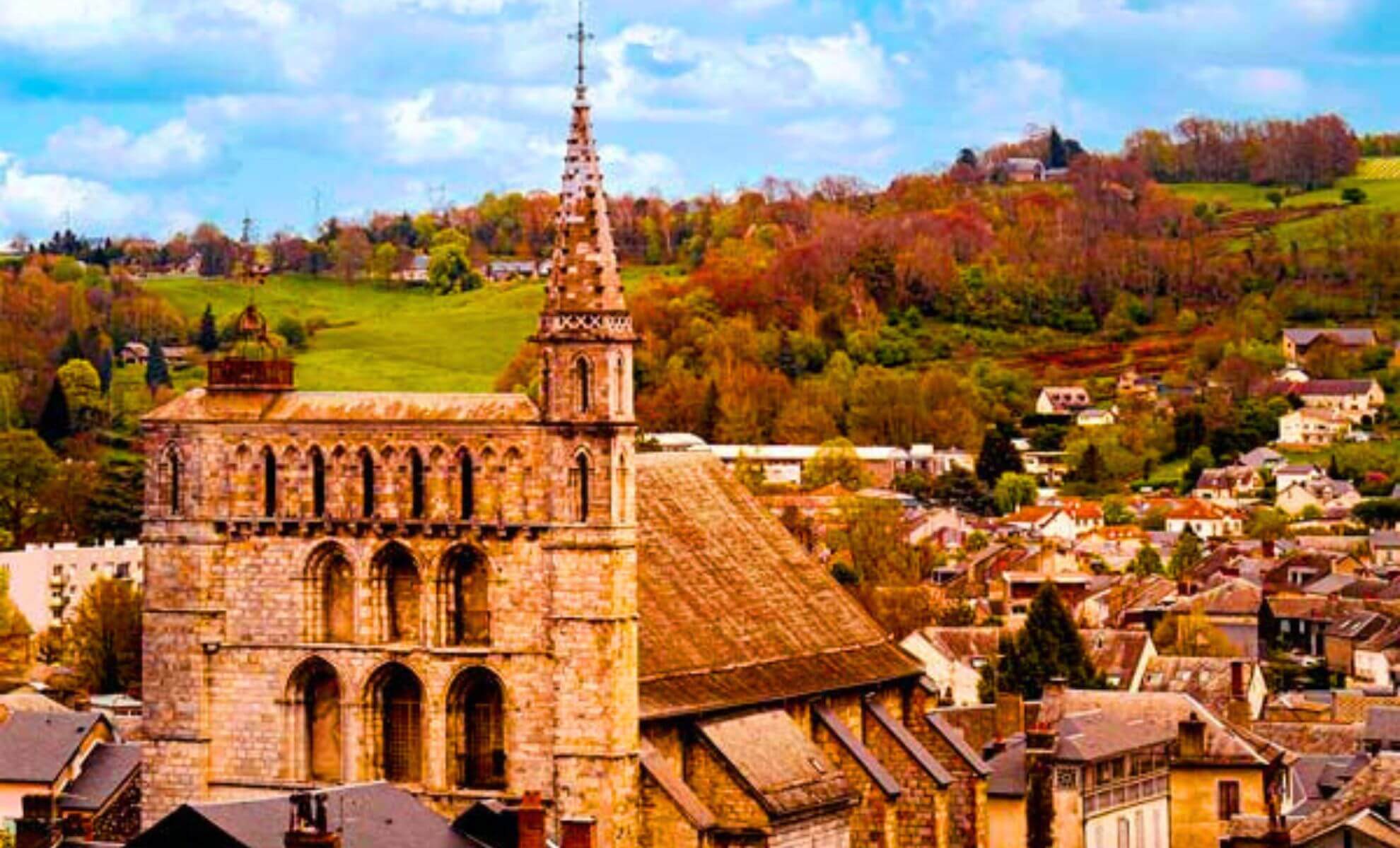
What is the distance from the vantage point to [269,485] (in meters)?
53.8

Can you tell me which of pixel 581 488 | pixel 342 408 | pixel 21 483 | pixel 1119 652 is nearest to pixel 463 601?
pixel 581 488

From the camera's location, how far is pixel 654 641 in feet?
180

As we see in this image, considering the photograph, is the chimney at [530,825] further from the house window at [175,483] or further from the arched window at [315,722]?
the house window at [175,483]

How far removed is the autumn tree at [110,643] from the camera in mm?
117750

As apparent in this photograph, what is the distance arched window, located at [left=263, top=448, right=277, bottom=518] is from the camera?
5375 cm

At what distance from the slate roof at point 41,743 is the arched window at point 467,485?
94.5 feet

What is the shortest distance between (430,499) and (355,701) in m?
3.39

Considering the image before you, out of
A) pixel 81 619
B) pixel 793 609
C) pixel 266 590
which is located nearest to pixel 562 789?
pixel 266 590

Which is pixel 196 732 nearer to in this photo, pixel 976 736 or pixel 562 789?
pixel 562 789

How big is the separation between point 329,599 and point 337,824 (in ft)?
27.9

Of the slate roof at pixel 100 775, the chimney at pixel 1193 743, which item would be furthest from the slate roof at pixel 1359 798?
the slate roof at pixel 100 775

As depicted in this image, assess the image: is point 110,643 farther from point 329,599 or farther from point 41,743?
point 329,599

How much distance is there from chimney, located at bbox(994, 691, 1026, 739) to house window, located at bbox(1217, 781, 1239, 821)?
5516 mm

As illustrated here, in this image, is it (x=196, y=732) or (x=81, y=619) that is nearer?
(x=196, y=732)
